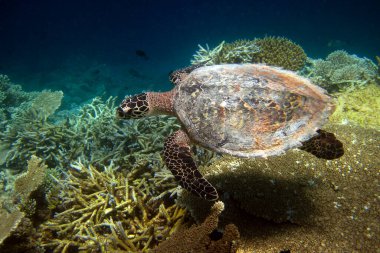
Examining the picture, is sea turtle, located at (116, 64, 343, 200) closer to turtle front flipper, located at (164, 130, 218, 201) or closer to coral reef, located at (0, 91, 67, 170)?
turtle front flipper, located at (164, 130, 218, 201)

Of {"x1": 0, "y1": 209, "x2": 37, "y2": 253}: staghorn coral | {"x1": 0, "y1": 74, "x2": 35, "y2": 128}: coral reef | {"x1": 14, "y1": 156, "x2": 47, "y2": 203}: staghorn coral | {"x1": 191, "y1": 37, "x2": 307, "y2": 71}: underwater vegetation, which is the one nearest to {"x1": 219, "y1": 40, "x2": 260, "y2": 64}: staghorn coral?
{"x1": 191, "y1": 37, "x2": 307, "y2": 71}: underwater vegetation

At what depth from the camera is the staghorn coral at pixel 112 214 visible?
336cm

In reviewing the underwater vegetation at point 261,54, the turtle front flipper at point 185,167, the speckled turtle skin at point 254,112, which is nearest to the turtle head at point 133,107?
the turtle front flipper at point 185,167

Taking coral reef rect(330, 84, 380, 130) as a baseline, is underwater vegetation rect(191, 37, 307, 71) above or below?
above

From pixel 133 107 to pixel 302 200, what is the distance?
288 cm

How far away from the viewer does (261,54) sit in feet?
23.5

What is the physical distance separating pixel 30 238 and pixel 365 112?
718 cm

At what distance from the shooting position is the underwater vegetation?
22.9 feet

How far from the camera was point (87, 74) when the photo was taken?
2594cm

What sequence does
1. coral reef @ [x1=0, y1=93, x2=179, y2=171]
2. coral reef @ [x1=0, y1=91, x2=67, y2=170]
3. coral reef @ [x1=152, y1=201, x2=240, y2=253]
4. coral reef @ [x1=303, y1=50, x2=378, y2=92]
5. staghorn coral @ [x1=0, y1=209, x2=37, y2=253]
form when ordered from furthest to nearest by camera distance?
1. coral reef @ [x1=303, y1=50, x2=378, y2=92]
2. coral reef @ [x1=0, y1=91, x2=67, y2=170]
3. coral reef @ [x1=0, y1=93, x2=179, y2=171]
4. staghorn coral @ [x1=0, y1=209, x2=37, y2=253]
5. coral reef @ [x1=152, y1=201, x2=240, y2=253]

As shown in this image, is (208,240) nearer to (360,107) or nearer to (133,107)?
(133,107)

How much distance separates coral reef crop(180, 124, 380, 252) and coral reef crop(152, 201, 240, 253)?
668 millimetres

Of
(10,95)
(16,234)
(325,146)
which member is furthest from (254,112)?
(10,95)

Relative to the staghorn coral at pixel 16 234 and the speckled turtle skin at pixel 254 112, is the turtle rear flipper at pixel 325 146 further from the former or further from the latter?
the staghorn coral at pixel 16 234
